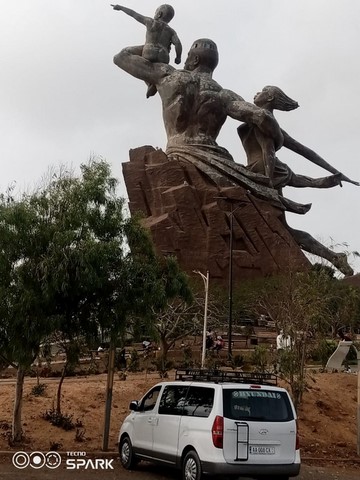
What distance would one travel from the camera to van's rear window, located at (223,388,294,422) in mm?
8930

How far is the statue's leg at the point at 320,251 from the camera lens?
4488 cm

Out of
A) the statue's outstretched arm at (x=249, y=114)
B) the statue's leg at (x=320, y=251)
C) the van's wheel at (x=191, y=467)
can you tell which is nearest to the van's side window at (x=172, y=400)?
the van's wheel at (x=191, y=467)

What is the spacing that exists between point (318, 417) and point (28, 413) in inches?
277

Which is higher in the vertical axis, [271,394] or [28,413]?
[271,394]

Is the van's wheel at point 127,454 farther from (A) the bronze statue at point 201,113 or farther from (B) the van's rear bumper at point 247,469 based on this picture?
(A) the bronze statue at point 201,113

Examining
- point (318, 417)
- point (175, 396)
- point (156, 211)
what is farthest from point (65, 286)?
point (156, 211)

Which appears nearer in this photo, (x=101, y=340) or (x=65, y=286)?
(x=65, y=286)

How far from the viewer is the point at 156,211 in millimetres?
39969

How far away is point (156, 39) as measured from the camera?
4491cm

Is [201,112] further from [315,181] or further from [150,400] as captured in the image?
[150,400]

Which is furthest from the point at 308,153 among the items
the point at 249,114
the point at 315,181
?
the point at 249,114

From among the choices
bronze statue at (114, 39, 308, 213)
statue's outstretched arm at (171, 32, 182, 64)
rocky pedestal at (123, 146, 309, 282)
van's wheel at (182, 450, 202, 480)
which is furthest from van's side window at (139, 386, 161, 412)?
statue's outstretched arm at (171, 32, 182, 64)

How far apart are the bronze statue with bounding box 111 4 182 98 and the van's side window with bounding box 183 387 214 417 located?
37.9 metres

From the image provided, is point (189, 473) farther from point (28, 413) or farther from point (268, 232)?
point (268, 232)
